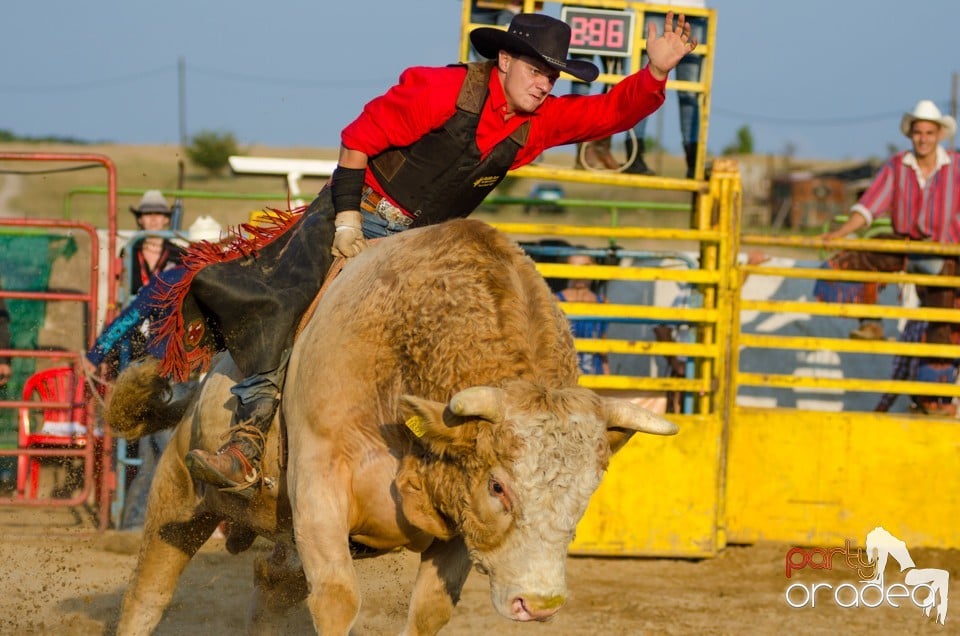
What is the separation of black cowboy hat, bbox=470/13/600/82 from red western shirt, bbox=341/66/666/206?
14 centimetres

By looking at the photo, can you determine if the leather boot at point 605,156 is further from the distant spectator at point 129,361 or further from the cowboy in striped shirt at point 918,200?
the distant spectator at point 129,361

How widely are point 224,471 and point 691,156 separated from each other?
5149mm

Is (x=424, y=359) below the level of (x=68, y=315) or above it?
above

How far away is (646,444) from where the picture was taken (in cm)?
777

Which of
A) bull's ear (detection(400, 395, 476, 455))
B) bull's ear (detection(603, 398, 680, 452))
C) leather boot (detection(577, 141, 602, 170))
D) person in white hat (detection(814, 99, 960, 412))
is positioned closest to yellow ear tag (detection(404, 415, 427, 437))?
bull's ear (detection(400, 395, 476, 455))

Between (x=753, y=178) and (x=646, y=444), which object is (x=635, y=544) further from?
(x=753, y=178)

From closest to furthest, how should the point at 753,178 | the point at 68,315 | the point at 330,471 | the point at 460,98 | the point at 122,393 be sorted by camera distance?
the point at 330,471
the point at 460,98
the point at 122,393
the point at 68,315
the point at 753,178

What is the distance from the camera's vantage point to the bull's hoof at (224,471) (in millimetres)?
4191

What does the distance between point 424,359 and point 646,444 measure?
14.1 feet

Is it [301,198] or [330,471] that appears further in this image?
[301,198]

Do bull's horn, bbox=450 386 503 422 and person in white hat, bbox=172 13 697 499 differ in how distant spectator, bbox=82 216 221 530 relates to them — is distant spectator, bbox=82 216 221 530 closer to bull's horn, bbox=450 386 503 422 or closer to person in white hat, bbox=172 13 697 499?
person in white hat, bbox=172 13 697 499

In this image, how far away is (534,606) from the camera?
3234mm

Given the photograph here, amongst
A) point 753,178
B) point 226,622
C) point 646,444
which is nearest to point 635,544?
point 646,444

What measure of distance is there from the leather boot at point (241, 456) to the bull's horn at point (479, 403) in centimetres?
125
